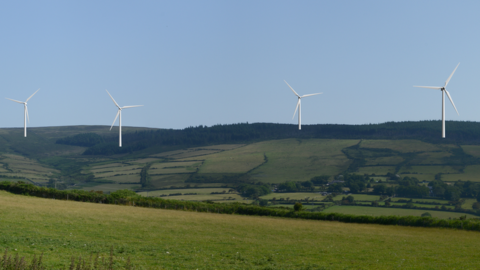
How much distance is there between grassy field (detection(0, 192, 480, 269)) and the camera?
26.0 meters

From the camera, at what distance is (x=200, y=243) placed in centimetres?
3353

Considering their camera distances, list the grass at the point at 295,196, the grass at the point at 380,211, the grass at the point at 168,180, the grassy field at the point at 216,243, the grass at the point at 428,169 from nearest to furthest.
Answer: the grassy field at the point at 216,243
the grass at the point at 380,211
the grass at the point at 295,196
the grass at the point at 168,180
the grass at the point at 428,169

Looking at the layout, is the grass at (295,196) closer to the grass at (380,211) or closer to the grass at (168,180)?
the grass at (380,211)

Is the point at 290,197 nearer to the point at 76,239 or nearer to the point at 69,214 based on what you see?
the point at 69,214

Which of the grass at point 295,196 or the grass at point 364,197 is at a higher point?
the grass at point 364,197

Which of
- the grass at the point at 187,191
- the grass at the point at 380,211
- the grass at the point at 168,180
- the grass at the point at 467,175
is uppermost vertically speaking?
the grass at the point at 467,175

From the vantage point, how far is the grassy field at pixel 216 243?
26016 millimetres

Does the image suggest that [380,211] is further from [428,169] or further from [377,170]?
[428,169]

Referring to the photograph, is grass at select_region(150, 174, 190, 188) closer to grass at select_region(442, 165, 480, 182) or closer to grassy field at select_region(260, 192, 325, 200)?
grassy field at select_region(260, 192, 325, 200)

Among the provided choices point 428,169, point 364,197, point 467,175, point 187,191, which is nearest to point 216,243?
point 364,197

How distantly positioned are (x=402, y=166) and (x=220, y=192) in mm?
87972

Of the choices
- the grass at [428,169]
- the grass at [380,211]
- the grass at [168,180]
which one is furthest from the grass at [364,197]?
the grass at [168,180]

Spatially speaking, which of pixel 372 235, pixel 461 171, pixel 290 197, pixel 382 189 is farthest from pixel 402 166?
pixel 372 235

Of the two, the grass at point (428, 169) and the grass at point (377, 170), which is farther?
the grass at point (377, 170)
